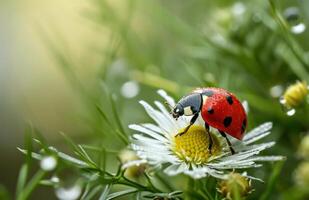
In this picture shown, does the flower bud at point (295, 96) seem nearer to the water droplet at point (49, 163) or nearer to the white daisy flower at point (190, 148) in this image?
the white daisy flower at point (190, 148)

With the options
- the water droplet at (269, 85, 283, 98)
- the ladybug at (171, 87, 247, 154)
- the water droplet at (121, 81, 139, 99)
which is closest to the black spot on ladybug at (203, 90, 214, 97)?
the ladybug at (171, 87, 247, 154)

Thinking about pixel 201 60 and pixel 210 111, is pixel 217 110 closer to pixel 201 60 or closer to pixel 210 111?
pixel 210 111

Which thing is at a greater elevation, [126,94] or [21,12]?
[21,12]

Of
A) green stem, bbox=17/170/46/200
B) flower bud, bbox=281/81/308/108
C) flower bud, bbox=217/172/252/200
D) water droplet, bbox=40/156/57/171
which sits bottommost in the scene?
green stem, bbox=17/170/46/200

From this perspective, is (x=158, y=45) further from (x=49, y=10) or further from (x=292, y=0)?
(x=49, y=10)

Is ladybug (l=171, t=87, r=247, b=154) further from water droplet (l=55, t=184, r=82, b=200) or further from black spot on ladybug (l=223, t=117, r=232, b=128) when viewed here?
water droplet (l=55, t=184, r=82, b=200)

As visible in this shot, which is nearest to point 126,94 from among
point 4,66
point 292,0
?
point 292,0

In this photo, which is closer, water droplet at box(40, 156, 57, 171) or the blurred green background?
water droplet at box(40, 156, 57, 171)
